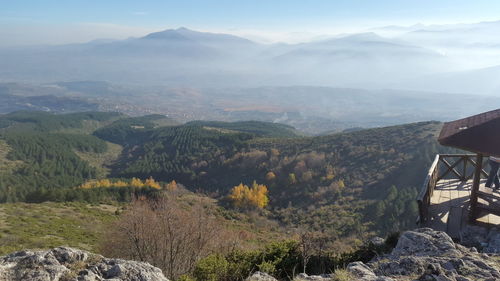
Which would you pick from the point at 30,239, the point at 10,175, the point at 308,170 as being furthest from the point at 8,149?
the point at 30,239

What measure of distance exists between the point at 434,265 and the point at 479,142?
12.9 ft

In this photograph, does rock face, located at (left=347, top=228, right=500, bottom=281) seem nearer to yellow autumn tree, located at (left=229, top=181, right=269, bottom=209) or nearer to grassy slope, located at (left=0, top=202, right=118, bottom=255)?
grassy slope, located at (left=0, top=202, right=118, bottom=255)

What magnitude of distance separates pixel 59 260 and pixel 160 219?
7.13 meters

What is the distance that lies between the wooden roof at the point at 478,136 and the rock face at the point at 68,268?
7.50 m

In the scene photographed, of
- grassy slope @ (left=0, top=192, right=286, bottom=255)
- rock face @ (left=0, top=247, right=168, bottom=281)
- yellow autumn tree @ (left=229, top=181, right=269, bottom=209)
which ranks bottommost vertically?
yellow autumn tree @ (left=229, top=181, right=269, bottom=209)

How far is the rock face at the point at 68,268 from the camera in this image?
5.07 metres

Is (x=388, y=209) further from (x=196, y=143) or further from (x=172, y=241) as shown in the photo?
(x=196, y=143)

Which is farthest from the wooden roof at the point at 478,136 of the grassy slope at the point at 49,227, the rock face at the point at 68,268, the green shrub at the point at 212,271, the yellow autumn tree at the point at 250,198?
the yellow autumn tree at the point at 250,198

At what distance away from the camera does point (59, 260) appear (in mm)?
5758

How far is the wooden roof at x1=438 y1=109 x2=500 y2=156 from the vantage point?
7.77m

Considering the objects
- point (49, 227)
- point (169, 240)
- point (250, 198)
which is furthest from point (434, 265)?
point (250, 198)

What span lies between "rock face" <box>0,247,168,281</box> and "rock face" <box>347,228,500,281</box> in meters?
3.73

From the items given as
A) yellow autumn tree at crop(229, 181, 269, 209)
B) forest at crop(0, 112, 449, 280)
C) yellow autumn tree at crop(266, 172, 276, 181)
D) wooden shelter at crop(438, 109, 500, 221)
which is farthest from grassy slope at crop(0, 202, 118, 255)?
yellow autumn tree at crop(266, 172, 276, 181)

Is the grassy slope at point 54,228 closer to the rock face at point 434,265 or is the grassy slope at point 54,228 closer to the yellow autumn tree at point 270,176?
the rock face at point 434,265
